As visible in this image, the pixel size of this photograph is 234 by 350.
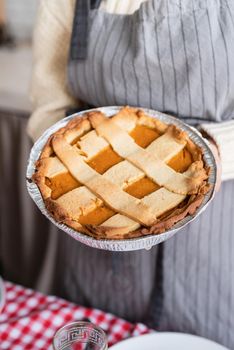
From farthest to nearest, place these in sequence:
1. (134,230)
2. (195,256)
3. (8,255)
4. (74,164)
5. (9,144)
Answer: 1. (8,255)
2. (9,144)
3. (195,256)
4. (74,164)
5. (134,230)

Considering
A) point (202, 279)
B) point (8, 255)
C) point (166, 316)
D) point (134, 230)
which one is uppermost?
point (134, 230)

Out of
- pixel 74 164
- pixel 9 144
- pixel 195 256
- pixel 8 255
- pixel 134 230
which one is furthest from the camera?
pixel 8 255

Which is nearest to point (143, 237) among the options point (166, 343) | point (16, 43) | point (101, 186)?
point (101, 186)

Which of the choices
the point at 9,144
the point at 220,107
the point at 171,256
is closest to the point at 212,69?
the point at 220,107

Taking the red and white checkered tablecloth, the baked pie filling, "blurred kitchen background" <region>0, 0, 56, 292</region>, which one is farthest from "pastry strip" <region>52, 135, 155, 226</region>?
Answer: "blurred kitchen background" <region>0, 0, 56, 292</region>

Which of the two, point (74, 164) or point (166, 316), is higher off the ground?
point (74, 164)

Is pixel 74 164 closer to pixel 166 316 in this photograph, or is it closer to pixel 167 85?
pixel 167 85

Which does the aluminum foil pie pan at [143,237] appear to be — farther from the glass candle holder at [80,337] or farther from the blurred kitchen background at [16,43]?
the blurred kitchen background at [16,43]

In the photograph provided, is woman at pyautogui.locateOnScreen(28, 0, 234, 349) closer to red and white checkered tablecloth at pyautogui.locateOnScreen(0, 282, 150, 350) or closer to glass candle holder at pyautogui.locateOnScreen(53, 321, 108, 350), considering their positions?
red and white checkered tablecloth at pyautogui.locateOnScreen(0, 282, 150, 350)
